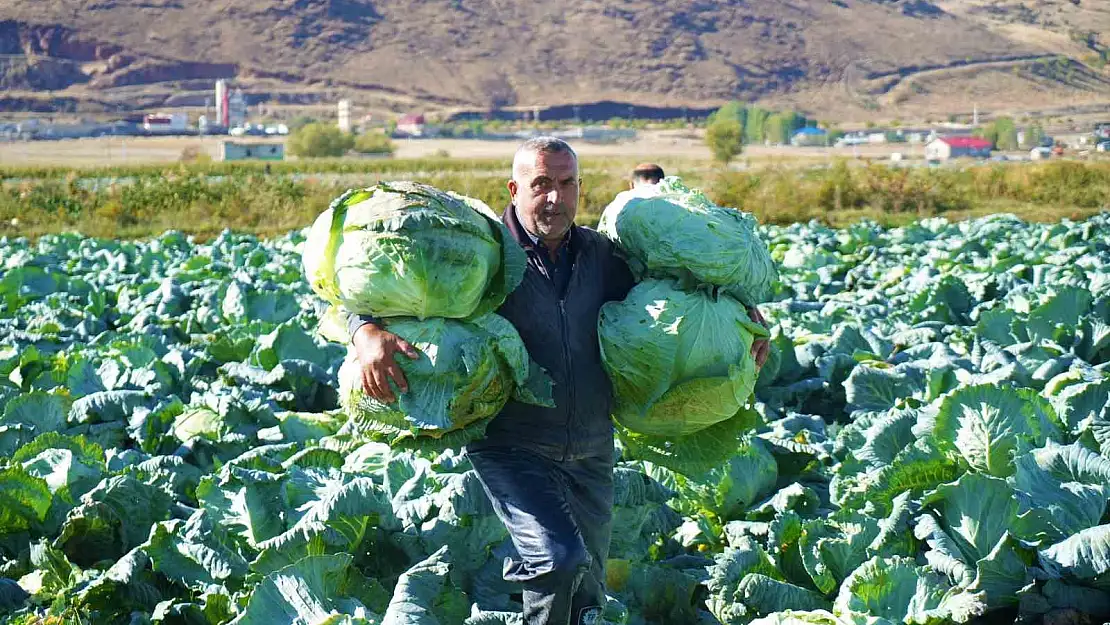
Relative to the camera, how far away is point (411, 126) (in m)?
111

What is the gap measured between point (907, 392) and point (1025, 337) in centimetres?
158

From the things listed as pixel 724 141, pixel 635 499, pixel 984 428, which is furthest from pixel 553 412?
pixel 724 141

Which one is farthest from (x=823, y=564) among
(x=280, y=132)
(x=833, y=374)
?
(x=280, y=132)

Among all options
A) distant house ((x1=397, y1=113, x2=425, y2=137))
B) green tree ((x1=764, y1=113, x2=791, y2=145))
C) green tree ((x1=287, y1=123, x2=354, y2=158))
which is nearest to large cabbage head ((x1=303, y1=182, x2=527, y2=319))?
green tree ((x1=287, y1=123, x2=354, y2=158))

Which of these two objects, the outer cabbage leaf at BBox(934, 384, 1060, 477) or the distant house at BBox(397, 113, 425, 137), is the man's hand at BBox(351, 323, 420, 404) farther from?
the distant house at BBox(397, 113, 425, 137)

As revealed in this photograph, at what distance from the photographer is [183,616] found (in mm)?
4117

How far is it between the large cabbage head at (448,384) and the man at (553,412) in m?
0.05

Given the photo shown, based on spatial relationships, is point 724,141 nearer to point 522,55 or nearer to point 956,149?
point 956,149

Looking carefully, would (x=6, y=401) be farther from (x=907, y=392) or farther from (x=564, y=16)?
(x=564, y=16)

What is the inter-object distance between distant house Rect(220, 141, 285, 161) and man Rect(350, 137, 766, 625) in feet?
219

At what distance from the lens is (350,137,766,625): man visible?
10.2 ft

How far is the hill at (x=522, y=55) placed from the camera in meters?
143

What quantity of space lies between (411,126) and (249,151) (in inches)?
1544

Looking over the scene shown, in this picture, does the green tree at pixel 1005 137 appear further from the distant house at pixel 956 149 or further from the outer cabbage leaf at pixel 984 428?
the outer cabbage leaf at pixel 984 428
